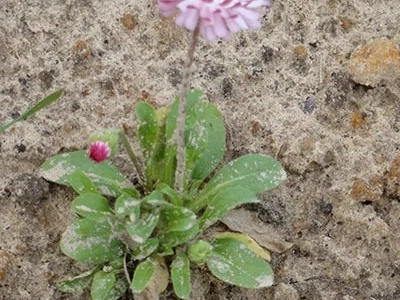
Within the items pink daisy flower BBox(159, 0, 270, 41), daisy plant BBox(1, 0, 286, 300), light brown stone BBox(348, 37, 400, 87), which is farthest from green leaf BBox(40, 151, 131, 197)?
light brown stone BBox(348, 37, 400, 87)

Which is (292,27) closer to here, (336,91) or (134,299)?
(336,91)

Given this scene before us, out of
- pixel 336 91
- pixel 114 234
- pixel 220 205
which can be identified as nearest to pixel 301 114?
pixel 336 91

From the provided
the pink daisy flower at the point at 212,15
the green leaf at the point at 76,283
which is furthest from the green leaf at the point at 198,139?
the pink daisy flower at the point at 212,15

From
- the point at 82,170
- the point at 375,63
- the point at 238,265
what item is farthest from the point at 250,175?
the point at 375,63

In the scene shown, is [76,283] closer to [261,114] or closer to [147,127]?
[147,127]

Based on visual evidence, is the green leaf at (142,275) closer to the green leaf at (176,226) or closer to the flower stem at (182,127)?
the green leaf at (176,226)

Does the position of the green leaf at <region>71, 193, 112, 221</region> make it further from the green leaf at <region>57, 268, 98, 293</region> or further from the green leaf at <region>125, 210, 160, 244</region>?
the green leaf at <region>57, 268, 98, 293</region>

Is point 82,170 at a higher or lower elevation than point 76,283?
higher
